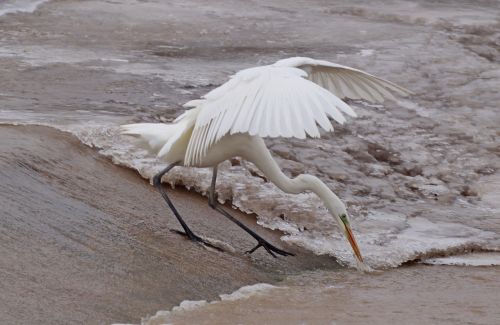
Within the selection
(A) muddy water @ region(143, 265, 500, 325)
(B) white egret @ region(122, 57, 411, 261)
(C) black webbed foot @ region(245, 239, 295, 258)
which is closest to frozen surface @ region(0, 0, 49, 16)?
(B) white egret @ region(122, 57, 411, 261)

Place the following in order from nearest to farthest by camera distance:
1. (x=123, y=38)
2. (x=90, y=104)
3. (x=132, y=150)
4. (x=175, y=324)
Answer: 1. (x=175, y=324)
2. (x=132, y=150)
3. (x=90, y=104)
4. (x=123, y=38)

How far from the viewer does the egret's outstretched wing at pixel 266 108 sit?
16.2 feet

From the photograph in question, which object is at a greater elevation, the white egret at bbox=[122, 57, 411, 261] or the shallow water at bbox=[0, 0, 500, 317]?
the white egret at bbox=[122, 57, 411, 261]

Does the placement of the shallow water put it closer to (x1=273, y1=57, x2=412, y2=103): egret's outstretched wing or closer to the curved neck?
the curved neck

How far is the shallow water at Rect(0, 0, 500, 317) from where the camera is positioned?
23.3ft

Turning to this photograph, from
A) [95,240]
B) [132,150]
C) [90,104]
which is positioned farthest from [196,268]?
[90,104]

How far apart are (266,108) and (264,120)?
12 cm

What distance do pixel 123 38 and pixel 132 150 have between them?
429cm

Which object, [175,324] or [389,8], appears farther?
[389,8]

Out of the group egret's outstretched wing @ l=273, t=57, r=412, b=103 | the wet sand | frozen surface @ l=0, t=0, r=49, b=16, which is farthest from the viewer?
frozen surface @ l=0, t=0, r=49, b=16

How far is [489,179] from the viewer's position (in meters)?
8.48

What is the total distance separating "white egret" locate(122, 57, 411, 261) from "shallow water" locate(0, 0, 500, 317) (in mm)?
748

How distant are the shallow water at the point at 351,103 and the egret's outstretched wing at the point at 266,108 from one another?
133 cm

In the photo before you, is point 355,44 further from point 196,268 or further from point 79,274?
point 79,274
